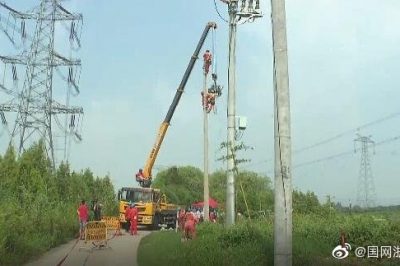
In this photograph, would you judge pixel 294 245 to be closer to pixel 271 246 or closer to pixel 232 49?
pixel 271 246

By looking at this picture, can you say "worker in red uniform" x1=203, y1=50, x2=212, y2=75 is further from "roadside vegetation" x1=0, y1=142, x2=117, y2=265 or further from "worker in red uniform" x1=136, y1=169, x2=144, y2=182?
"worker in red uniform" x1=136, y1=169, x2=144, y2=182

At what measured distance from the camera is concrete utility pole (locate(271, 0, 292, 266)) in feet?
29.8

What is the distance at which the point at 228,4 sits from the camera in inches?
850

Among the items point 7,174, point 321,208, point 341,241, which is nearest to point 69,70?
point 7,174

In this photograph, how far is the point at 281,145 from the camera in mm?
9273

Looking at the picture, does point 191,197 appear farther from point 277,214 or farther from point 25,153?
point 277,214

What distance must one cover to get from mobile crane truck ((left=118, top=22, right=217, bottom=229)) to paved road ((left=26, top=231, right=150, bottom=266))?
519 inches

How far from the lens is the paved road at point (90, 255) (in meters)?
17.4

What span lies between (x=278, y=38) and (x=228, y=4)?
12586 millimetres

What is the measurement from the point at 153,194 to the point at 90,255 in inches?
727

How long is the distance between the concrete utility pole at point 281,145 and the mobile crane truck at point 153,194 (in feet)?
91.6

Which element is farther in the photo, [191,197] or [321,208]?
[191,197]
